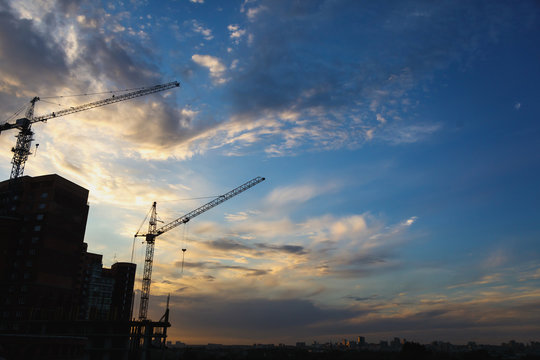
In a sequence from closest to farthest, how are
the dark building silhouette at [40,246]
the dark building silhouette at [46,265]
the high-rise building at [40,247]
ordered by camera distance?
the dark building silhouette at [46,265] < the high-rise building at [40,247] < the dark building silhouette at [40,246]

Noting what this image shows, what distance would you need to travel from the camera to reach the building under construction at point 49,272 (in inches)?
3706

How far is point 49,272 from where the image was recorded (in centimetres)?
10669

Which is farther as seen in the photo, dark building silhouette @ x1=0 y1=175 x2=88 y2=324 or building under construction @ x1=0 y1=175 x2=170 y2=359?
dark building silhouette @ x1=0 y1=175 x2=88 y2=324

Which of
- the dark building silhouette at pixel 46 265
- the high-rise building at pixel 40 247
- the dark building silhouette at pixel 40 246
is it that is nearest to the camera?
the dark building silhouette at pixel 46 265

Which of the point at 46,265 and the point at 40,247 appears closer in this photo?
the point at 46,265

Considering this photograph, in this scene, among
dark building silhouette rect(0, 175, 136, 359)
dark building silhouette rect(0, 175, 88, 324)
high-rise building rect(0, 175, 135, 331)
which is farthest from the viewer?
dark building silhouette rect(0, 175, 88, 324)

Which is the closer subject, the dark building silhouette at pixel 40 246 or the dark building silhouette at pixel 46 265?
the dark building silhouette at pixel 46 265

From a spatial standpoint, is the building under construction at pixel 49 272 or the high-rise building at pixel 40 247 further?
the high-rise building at pixel 40 247

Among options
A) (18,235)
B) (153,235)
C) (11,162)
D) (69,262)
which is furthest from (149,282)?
(11,162)

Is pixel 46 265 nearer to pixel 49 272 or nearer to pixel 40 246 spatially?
pixel 49 272

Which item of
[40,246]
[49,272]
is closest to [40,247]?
[40,246]

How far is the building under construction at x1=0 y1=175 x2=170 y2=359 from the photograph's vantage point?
3706 inches

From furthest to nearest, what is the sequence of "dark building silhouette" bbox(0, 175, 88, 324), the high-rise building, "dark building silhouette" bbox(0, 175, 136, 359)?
"dark building silhouette" bbox(0, 175, 88, 324), the high-rise building, "dark building silhouette" bbox(0, 175, 136, 359)

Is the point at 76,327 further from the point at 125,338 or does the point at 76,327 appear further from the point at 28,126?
the point at 28,126
